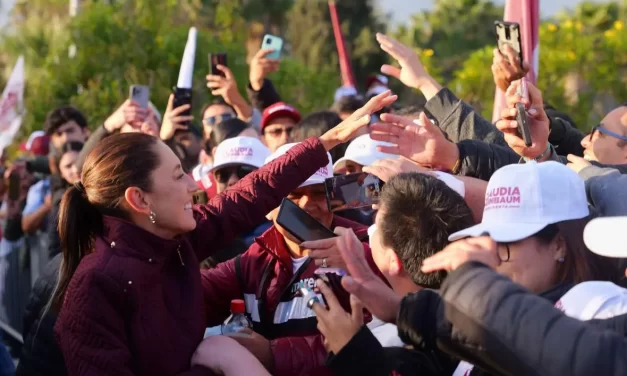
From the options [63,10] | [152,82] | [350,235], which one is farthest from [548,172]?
[63,10]

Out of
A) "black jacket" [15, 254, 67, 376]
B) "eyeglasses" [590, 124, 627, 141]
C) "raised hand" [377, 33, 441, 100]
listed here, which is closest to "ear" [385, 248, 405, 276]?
"black jacket" [15, 254, 67, 376]

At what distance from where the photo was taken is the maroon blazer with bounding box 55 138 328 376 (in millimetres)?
3328

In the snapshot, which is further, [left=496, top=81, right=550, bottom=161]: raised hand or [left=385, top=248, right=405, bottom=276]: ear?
[left=496, top=81, right=550, bottom=161]: raised hand

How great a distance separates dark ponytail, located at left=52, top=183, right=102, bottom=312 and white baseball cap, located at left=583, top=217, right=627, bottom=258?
1916mm

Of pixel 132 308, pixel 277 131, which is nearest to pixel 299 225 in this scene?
pixel 132 308

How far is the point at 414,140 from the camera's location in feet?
13.8

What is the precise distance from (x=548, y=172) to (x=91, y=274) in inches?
59.9

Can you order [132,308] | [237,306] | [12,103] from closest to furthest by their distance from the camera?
[132,308]
[237,306]
[12,103]

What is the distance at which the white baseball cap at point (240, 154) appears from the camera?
18.6 feet

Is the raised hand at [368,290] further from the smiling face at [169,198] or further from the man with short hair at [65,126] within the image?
the man with short hair at [65,126]

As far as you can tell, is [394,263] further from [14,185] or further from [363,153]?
[14,185]

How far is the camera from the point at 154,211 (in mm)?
3629

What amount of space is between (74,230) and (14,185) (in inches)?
256

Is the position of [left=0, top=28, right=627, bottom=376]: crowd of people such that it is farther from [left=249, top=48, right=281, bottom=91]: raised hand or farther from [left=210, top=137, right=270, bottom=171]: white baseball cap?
[left=249, top=48, right=281, bottom=91]: raised hand
